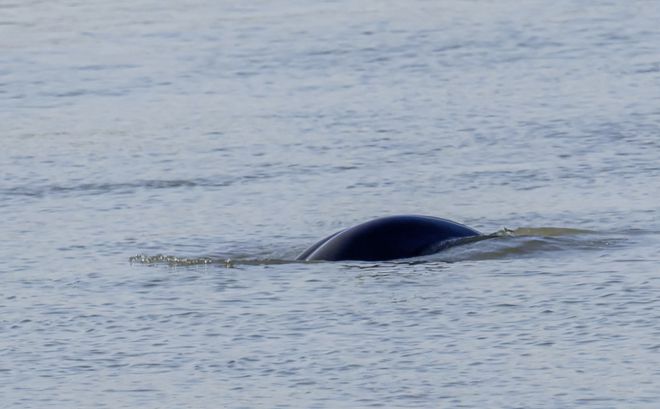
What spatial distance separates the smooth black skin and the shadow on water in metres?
0.07

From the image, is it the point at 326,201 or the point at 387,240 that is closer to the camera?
the point at 387,240

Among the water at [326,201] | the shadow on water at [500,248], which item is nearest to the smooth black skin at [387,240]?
the shadow on water at [500,248]

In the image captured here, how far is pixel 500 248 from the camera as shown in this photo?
1234 centimetres

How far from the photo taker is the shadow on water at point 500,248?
40.0 ft

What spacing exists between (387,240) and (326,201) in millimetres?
2099

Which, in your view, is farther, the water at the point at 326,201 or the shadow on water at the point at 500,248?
the shadow on water at the point at 500,248

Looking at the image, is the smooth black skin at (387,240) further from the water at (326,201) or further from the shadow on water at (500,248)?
the water at (326,201)

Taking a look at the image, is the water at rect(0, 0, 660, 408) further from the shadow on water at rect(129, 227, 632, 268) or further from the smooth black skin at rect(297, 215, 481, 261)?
the smooth black skin at rect(297, 215, 481, 261)

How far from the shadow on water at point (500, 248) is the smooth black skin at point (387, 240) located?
7 cm

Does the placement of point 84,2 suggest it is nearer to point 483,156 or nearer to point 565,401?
point 483,156

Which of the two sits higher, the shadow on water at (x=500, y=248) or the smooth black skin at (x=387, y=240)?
the smooth black skin at (x=387, y=240)

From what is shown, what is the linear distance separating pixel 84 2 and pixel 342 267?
1501 cm

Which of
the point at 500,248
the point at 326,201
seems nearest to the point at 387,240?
the point at 500,248

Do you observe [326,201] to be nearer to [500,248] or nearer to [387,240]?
[387,240]
